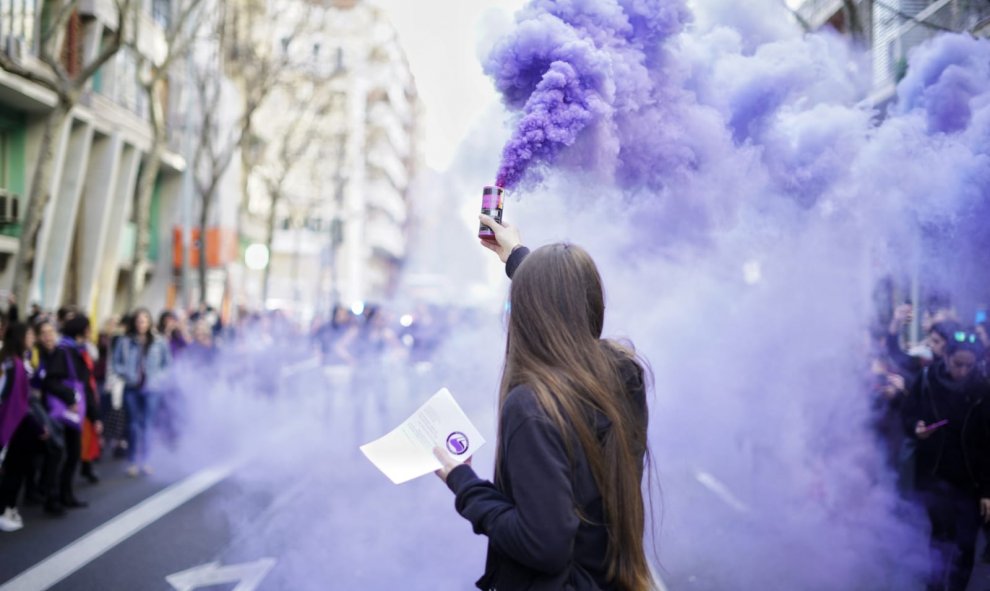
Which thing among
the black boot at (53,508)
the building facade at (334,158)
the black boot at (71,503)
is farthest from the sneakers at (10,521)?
the building facade at (334,158)

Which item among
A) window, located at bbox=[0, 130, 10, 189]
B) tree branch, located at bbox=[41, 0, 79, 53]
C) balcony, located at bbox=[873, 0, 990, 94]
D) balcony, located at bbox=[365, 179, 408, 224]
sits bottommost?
window, located at bbox=[0, 130, 10, 189]

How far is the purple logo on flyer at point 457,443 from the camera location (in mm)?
2398

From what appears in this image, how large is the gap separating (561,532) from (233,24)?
18.3 metres

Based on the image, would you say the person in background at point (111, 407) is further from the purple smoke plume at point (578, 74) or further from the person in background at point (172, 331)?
the purple smoke plume at point (578, 74)

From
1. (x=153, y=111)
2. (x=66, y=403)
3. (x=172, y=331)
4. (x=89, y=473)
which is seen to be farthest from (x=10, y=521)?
(x=153, y=111)

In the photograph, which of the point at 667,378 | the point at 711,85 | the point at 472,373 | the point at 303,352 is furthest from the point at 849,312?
the point at 303,352

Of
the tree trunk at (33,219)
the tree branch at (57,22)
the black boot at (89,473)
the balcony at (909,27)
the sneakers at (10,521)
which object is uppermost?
the tree branch at (57,22)

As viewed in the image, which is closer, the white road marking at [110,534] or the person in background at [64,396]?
the white road marking at [110,534]

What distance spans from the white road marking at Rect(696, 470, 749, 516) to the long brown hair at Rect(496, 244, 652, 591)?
19.0ft

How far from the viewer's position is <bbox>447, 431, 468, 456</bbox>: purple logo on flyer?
7.87ft

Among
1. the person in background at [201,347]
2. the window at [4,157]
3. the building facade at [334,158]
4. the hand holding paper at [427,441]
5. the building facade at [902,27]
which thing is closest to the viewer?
the hand holding paper at [427,441]

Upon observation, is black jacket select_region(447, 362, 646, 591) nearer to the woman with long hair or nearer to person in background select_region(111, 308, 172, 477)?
the woman with long hair

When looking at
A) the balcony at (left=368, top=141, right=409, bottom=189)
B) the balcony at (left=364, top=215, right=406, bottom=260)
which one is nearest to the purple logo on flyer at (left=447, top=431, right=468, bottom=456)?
the balcony at (left=368, top=141, right=409, bottom=189)

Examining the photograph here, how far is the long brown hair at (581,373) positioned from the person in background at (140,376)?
26.6ft
